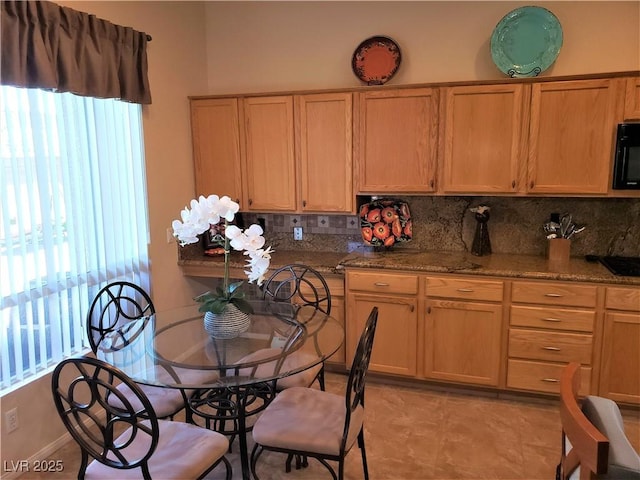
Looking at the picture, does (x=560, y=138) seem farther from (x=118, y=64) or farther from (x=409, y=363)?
(x=118, y=64)

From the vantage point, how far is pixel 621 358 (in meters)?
2.87

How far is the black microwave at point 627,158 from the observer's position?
111 inches

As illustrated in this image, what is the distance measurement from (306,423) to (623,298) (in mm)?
2047

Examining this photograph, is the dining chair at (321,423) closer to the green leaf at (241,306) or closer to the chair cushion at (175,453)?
the chair cushion at (175,453)

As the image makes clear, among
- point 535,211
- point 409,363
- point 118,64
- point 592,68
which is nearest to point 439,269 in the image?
point 409,363

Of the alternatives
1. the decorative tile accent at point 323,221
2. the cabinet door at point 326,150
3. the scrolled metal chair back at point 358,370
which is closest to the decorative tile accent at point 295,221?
the decorative tile accent at point 323,221

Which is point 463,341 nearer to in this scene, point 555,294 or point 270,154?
point 555,294

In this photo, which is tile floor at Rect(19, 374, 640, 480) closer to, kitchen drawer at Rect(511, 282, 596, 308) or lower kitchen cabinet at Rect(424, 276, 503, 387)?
lower kitchen cabinet at Rect(424, 276, 503, 387)

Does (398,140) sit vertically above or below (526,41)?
below

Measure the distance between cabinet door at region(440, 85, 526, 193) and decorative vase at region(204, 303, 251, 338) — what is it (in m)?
1.76

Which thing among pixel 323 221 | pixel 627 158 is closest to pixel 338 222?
pixel 323 221

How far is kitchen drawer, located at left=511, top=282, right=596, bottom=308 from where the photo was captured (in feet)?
9.41

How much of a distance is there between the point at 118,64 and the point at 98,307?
1466mm

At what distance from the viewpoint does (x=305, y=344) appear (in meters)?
2.29
